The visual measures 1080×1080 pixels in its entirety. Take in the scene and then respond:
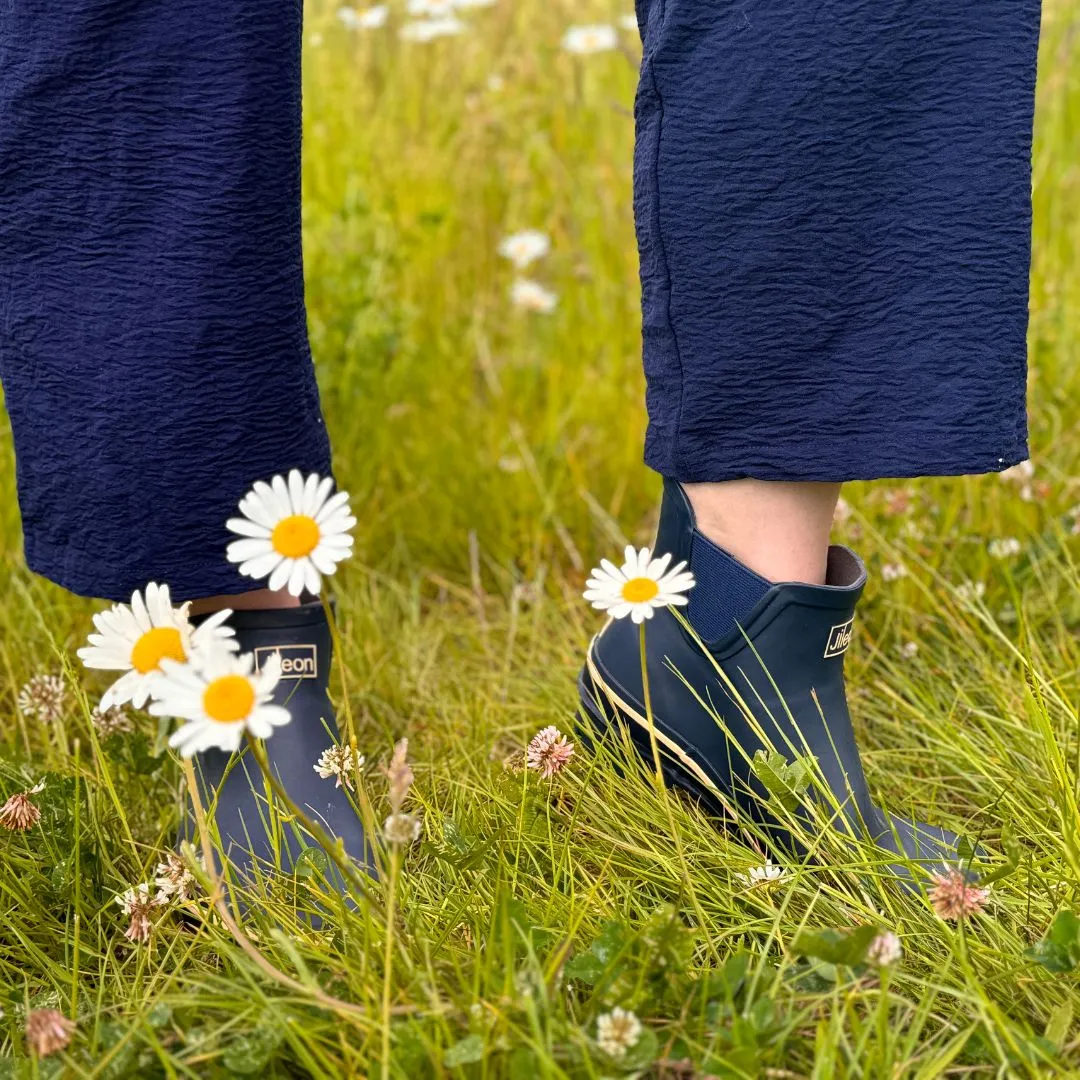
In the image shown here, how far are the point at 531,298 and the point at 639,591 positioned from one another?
147 centimetres

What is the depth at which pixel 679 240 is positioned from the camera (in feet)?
3.43

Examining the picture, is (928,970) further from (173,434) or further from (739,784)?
(173,434)

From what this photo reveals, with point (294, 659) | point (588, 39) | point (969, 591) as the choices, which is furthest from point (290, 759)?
point (588, 39)

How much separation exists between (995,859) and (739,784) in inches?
9.2

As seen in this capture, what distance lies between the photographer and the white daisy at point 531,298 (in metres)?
2.36

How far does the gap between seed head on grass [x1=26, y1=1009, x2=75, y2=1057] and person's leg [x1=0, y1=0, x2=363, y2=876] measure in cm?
35

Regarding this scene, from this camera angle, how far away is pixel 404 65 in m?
2.91

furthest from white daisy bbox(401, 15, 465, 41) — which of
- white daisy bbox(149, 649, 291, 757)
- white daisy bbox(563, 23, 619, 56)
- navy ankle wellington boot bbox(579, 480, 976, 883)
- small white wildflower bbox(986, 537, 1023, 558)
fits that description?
white daisy bbox(149, 649, 291, 757)

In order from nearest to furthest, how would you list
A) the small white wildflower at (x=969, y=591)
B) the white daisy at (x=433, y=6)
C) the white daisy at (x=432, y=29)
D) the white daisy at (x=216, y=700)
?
the white daisy at (x=216, y=700) < the small white wildflower at (x=969, y=591) < the white daisy at (x=432, y=29) < the white daisy at (x=433, y=6)

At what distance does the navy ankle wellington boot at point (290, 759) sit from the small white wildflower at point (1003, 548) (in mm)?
893

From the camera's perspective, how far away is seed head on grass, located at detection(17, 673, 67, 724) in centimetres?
127

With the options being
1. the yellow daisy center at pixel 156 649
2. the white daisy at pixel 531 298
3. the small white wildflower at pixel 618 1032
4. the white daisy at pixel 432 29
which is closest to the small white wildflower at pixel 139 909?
the yellow daisy center at pixel 156 649

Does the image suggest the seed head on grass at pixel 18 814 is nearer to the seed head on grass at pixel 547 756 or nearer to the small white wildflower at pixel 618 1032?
the seed head on grass at pixel 547 756

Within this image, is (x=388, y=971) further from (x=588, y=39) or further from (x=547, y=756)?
(x=588, y=39)
